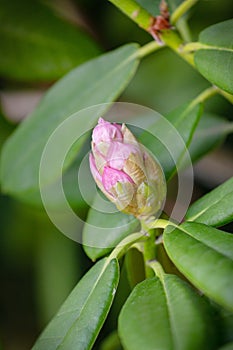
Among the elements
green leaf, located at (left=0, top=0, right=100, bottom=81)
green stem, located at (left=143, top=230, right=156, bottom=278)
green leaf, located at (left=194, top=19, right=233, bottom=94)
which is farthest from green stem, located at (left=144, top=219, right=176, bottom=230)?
green leaf, located at (left=0, top=0, right=100, bottom=81)

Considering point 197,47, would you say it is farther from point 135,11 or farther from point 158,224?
point 158,224

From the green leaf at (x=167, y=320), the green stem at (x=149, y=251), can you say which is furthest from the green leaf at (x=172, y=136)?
the green leaf at (x=167, y=320)

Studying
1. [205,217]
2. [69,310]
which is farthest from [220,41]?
[69,310]

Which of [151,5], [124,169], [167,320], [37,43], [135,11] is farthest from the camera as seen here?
[37,43]

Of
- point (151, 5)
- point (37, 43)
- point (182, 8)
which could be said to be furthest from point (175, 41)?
point (37, 43)

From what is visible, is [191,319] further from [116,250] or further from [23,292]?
[23,292]

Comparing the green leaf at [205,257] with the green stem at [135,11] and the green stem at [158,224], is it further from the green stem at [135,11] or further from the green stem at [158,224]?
the green stem at [135,11]

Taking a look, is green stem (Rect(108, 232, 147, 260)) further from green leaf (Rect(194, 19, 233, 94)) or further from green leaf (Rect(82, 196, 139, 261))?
green leaf (Rect(194, 19, 233, 94))
